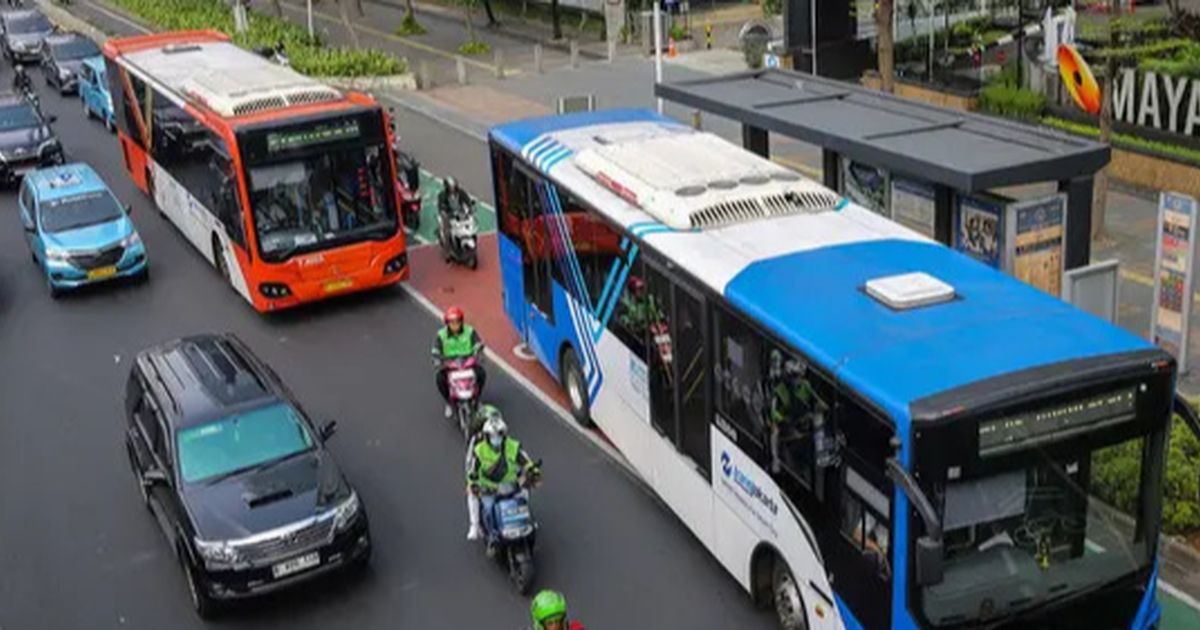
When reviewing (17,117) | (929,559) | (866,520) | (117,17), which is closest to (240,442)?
(866,520)

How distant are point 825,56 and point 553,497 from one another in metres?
20.4

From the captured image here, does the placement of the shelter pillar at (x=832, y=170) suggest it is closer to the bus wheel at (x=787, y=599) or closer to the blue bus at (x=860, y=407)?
the blue bus at (x=860, y=407)

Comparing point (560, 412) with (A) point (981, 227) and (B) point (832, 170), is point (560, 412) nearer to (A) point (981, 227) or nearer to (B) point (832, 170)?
(B) point (832, 170)

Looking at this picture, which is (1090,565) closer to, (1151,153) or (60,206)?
(1151,153)

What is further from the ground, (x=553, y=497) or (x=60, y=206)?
(x=60, y=206)

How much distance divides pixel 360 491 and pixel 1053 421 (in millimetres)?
8070

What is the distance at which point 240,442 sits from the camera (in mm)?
12250

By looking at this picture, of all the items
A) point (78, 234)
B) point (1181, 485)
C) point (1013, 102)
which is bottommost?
point (1181, 485)

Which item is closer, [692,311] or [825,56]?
[692,311]

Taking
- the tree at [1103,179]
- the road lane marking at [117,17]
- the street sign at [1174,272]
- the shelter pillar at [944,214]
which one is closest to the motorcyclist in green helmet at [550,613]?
the shelter pillar at [944,214]

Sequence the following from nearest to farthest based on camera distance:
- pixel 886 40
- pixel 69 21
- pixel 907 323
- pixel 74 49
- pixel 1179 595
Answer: pixel 907 323, pixel 1179 595, pixel 886 40, pixel 74 49, pixel 69 21

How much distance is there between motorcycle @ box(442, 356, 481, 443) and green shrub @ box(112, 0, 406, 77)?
23.9 meters

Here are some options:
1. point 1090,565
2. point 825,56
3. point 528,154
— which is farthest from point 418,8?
point 1090,565

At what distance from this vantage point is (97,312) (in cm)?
2025
